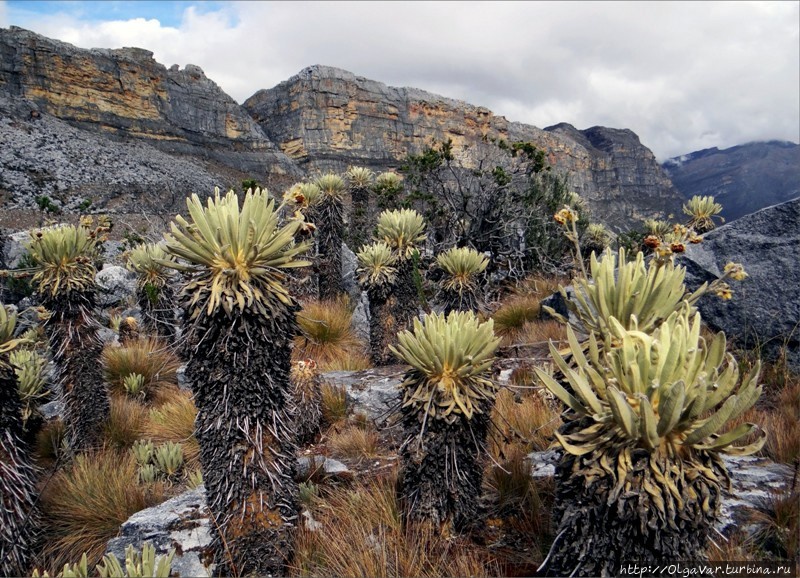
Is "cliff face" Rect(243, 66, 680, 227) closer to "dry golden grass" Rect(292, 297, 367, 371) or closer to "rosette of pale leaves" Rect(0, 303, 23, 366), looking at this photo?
"dry golden grass" Rect(292, 297, 367, 371)

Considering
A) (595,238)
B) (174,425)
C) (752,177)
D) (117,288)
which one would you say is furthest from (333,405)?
(752,177)

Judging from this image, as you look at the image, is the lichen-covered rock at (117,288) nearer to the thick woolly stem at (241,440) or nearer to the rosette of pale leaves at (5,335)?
the rosette of pale leaves at (5,335)

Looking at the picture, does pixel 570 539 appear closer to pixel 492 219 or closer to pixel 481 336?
pixel 481 336

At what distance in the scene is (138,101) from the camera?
189 ft

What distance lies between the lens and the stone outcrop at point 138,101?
5109 cm

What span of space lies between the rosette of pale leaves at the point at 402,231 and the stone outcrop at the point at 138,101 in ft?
149

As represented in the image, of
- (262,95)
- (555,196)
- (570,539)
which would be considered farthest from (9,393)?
(262,95)

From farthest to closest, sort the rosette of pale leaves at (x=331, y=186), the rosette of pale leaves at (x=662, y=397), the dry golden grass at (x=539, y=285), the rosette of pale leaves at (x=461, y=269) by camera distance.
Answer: the rosette of pale leaves at (x=331, y=186) < the dry golden grass at (x=539, y=285) < the rosette of pale leaves at (x=461, y=269) < the rosette of pale leaves at (x=662, y=397)

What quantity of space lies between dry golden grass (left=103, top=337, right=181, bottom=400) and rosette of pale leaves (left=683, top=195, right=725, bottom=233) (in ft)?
33.5

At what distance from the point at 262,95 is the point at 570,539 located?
7936 centimetres

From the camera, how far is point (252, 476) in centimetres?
336

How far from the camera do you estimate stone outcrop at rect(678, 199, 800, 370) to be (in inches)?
219

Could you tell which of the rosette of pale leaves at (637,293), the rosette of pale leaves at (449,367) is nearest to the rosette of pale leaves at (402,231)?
the rosette of pale leaves at (449,367)

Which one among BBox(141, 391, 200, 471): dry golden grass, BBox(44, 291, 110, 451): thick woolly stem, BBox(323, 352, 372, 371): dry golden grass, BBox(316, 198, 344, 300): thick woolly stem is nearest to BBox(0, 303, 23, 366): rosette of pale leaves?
BBox(44, 291, 110, 451): thick woolly stem
